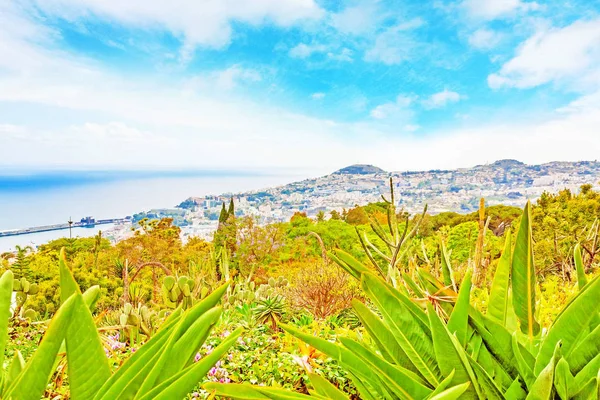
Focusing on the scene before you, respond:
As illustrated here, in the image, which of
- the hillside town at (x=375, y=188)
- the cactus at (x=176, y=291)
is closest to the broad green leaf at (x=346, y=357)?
the cactus at (x=176, y=291)

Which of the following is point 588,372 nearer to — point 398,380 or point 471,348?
point 471,348

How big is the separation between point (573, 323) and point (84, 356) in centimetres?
77

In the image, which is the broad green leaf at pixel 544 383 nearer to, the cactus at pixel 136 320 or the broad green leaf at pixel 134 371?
the broad green leaf at pixel 134 371

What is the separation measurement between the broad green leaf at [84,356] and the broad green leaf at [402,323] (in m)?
0.44

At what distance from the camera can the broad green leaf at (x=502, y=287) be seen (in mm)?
797

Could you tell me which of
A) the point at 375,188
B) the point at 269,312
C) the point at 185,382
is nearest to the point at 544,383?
the point at 185,382

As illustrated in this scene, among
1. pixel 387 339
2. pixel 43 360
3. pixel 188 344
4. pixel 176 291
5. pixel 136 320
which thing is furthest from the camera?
pixel 176 291

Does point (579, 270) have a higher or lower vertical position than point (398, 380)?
higher

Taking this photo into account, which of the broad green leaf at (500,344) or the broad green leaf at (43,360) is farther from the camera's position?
the broad green leaf at (500,344)

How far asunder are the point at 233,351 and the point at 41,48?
30.9 m

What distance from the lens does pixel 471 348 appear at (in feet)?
2.31

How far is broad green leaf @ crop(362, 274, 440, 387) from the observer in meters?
0.70

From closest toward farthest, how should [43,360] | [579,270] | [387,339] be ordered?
1. [43,360]
2. [387,339]
3. [579,270]

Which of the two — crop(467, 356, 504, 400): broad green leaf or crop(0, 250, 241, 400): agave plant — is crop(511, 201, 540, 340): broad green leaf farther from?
crop(0, 250, 241, 400): agave plant
